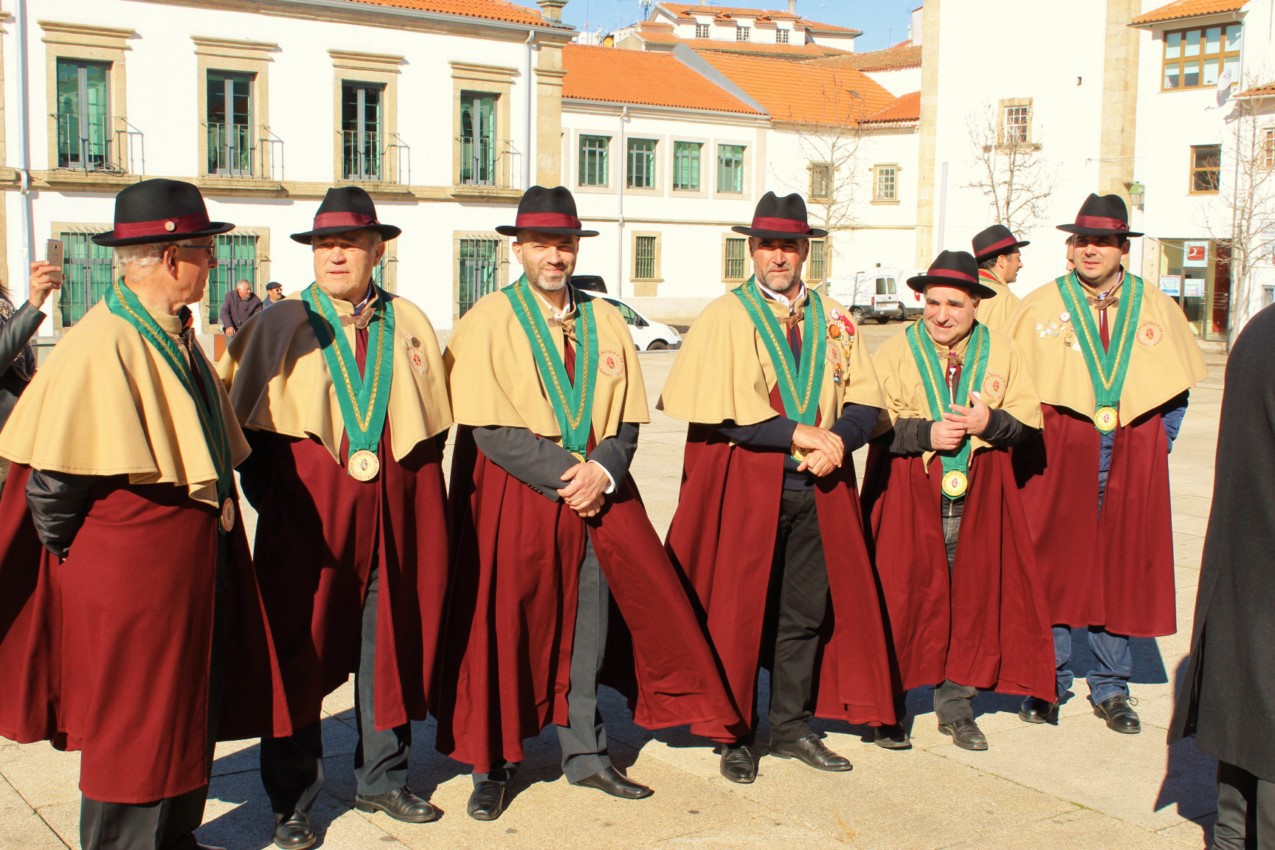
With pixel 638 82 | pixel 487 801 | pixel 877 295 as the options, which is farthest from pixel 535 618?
pixel 638 82

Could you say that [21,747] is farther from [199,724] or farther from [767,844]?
[767,844]

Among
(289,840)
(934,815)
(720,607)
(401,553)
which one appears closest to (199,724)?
(289,840)

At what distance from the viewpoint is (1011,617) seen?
598cm

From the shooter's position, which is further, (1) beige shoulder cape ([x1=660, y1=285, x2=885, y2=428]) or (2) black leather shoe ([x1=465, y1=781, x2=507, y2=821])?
(1) beige shoulder cape ([x1=660, y1=285, x2=885, y2=428])

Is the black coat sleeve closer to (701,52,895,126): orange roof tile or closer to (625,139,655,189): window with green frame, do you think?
(625,139,655,189): window with green frame

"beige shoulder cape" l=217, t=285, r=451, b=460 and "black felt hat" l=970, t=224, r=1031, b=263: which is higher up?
"black felt hat" l=970, t=224, r=1031, b=263

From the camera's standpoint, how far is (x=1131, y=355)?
6434 millimetres

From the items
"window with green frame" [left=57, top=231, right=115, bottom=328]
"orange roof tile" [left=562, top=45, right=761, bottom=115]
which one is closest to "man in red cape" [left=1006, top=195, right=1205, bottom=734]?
"window with green frame" [left=57, top=231, right=115, bottom=328]

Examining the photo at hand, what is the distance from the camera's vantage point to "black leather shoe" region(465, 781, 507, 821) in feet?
16.5

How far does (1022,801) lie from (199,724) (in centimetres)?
296

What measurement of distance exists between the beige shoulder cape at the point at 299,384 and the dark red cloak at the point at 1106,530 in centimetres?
296

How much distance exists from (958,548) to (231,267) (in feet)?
94.6

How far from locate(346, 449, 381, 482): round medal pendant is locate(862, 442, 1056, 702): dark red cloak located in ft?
7.48

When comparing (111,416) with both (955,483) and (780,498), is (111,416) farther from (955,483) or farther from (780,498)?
(955,483)
